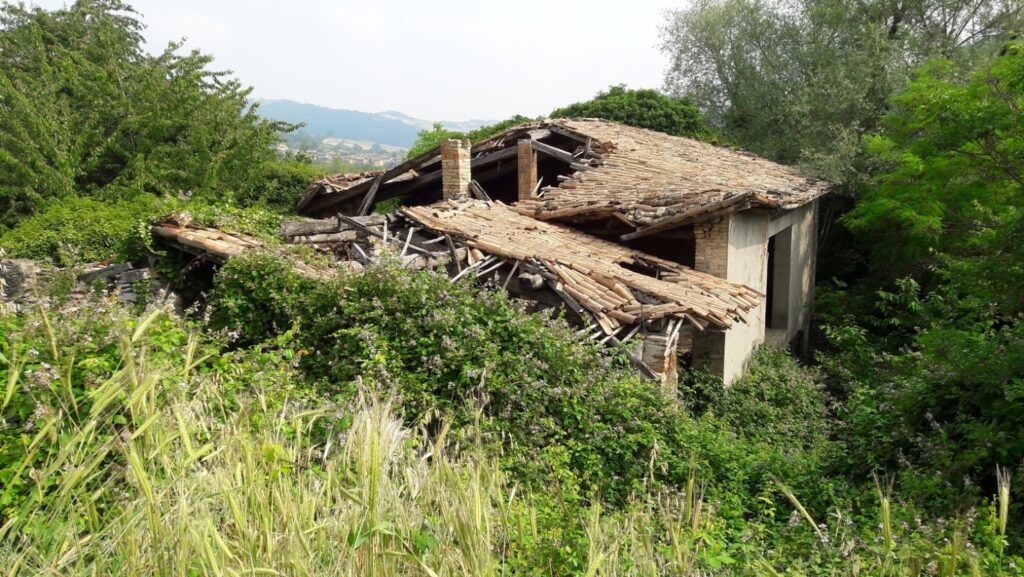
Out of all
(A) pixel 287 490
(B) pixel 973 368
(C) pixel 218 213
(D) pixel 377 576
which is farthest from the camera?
(C) pixel 218 213

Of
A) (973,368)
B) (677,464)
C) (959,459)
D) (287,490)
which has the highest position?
(287,490)

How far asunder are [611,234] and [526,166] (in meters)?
3.29

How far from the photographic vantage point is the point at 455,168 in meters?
12.6

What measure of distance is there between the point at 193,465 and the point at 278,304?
4.61 metres

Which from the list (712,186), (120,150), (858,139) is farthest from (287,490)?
(858,139)

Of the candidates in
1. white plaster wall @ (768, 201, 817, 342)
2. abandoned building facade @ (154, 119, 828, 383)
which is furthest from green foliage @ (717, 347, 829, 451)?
white plaster wall @ (768, 201, 817, 342)

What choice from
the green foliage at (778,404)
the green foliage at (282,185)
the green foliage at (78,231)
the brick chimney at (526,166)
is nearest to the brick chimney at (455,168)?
the brick chimney at (526,166)

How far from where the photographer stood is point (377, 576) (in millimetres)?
1997

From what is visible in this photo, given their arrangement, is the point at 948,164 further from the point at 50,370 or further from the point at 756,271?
the point at 50,370

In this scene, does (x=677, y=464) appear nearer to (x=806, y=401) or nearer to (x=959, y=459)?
(x=959, y=459)

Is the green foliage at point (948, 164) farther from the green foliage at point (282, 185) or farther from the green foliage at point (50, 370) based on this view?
the green foliage at point (282, 185)

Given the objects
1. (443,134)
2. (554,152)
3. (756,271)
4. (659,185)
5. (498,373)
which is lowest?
(498,373)

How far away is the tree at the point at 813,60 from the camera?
18.0m

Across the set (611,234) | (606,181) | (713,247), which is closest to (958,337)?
(713,247)
